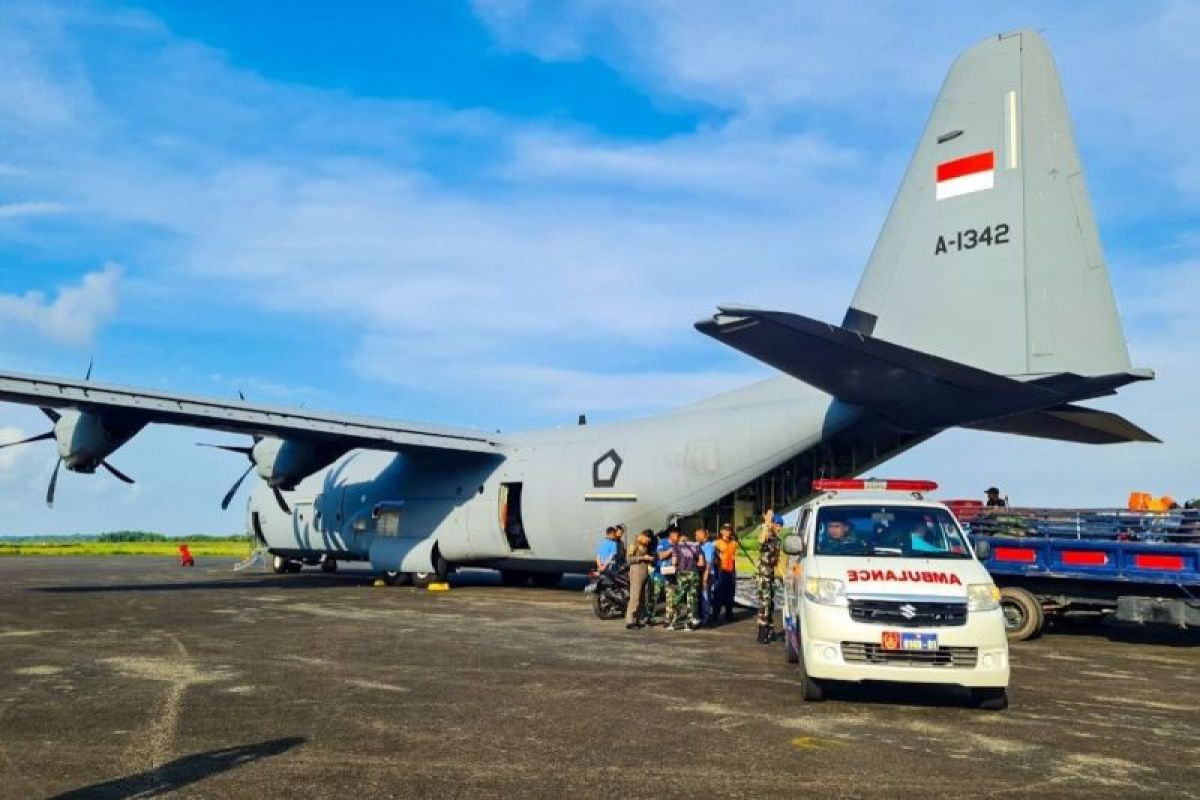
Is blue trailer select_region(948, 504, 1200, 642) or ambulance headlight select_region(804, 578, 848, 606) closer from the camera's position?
ambulance headlight select_region(804, 578, 848, 606)

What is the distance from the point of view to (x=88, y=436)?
22.6 m

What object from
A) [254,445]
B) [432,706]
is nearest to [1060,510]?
[432,706]

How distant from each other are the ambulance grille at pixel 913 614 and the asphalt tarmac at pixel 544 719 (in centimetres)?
84

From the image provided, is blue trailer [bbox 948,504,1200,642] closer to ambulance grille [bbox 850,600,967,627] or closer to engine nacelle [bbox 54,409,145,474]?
ambulance grille [bbox 850,600,967,627]

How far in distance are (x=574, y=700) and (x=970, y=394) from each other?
8.07 metres

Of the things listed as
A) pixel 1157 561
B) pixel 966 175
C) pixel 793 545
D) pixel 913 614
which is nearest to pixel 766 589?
pixel 793 545

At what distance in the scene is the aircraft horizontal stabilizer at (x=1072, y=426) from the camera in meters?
16.1

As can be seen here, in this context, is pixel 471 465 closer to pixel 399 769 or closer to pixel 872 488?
pixel 872 488

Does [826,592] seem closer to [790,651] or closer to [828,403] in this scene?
[790,651]

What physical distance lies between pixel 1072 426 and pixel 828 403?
165 inches

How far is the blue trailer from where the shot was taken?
12.8 m

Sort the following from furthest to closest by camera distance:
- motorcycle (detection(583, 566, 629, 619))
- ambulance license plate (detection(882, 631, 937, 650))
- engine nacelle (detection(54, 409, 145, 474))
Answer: engine nacelle (detection(54, 409, 145, 474))
motorcycle (detection(583, 566, 629, 619))
ambulance license plate (detection(882, 631, 937, 650))

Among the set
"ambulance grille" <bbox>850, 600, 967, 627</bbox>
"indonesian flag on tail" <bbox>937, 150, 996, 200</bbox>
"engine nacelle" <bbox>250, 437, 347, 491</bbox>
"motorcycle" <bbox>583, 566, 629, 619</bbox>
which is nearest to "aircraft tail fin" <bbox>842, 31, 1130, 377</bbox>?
"indonesian flag on tail" <bbox>937, 150, 996, 200</bbox>

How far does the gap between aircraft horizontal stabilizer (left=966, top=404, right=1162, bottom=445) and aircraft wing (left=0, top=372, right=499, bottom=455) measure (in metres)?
12.2
